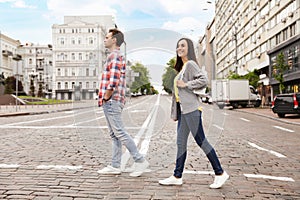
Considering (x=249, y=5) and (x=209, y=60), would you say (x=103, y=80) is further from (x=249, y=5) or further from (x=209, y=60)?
(x=249, y=5)

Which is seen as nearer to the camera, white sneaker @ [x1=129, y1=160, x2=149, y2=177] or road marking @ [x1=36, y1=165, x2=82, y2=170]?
white sneaker @ [x1=129, y1=160, x2=149, y2=177]

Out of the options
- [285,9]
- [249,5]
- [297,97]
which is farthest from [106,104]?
[249,5]

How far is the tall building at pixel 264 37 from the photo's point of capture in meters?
38.0

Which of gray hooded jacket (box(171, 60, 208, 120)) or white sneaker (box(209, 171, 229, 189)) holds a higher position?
gray hooded jacket (box(171, 60, 208, 120))

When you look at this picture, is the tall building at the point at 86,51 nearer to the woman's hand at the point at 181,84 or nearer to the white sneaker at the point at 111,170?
the white sneaker at the point at 111,170

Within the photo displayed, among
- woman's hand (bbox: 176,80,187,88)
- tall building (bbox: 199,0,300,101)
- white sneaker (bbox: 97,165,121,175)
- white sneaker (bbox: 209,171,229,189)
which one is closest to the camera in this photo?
woman's hand (bbox: 176,80,187,88)

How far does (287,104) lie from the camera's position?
22.5 metres

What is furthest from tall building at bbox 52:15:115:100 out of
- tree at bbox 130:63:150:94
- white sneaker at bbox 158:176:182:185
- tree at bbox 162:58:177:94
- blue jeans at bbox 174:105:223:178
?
white sneaker at bbox 158:176:182:185

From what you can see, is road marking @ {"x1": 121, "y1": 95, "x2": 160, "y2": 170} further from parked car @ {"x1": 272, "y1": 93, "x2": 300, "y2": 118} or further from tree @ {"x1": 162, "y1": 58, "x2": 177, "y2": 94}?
parked car @ {"x1": 272, "y1": 93, "x2": 300, "y2": 118}

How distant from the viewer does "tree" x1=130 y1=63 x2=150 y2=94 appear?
521 cm

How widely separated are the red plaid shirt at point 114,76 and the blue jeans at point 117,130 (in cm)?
10

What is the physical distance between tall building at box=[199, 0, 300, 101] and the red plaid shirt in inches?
723

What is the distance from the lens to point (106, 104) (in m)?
5.42

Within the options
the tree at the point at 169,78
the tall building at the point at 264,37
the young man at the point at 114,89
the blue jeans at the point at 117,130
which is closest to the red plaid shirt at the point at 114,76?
the young man at the point at 114,89
